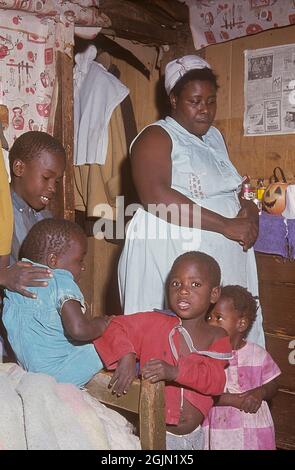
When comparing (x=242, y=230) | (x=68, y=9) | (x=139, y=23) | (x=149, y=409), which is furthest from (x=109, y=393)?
(x=139, y=23)

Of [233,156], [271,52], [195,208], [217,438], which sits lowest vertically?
[217,438]

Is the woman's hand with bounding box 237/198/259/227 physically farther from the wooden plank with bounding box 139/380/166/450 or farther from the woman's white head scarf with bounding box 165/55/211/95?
the wooden plank with bounding box 139/380/166/450

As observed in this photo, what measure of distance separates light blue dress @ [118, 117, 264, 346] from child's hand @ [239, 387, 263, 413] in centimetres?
47

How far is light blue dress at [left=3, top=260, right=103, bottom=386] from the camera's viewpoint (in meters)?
1.64

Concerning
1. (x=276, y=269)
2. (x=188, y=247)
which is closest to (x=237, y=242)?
(x=188, y=247)

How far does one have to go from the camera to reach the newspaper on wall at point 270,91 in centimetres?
329

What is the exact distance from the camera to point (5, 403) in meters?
1.39

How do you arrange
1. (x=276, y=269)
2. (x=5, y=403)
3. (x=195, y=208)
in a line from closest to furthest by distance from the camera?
1. (x=5, y=403)
2. (x=195, y=208)
3. (x=276, y=269)

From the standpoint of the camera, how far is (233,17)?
328 centimetres

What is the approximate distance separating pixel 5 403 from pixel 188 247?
1103mm

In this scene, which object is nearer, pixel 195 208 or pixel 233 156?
pixel 195 208

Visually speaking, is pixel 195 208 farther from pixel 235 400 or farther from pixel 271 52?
pixel 271 52

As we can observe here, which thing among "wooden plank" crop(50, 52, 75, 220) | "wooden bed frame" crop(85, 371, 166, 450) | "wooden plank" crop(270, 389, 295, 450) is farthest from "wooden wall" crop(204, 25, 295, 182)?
"wooden bed frame" crop(85, 371, 166, 450)

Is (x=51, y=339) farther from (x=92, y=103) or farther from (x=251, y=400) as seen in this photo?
(x=92, y=103)
